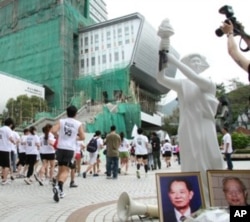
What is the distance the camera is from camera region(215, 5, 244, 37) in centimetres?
260

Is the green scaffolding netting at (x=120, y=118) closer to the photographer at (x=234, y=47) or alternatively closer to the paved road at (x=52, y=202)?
the paved road at (x=52, y=202)

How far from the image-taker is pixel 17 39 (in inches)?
2203

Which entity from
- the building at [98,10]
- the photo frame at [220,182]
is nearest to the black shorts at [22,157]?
the photo frame at [220,182]

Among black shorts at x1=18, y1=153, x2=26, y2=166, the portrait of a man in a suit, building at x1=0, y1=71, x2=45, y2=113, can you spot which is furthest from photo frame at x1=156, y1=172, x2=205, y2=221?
building at x1=0, y1=71, x2=45, y2=113

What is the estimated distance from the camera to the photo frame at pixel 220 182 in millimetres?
2830

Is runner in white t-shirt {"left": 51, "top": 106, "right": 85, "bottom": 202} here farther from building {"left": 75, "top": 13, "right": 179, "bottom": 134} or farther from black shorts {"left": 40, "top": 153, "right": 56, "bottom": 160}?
building {"left": 75, "top": 13, "right": 179, "bottom": 134}

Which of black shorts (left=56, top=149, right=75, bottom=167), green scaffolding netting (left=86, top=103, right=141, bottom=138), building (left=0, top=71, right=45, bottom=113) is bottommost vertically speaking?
black shorts (left=56, top=149, right=75, bottom=167)

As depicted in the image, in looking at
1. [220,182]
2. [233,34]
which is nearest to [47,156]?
[220,182]

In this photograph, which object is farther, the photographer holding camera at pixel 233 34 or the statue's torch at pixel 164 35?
the statue's torch at pixel 164 35

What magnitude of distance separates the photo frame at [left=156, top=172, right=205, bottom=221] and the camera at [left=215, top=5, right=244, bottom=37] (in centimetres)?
130

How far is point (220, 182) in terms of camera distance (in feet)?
9.67

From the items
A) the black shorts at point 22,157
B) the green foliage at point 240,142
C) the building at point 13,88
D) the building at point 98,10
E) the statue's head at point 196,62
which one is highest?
the building at point 98,10

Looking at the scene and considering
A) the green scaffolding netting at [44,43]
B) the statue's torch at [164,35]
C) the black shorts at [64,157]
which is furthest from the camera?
the green scaffolding netting at [44,43]

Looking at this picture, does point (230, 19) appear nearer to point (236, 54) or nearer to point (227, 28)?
point (227, 28)
